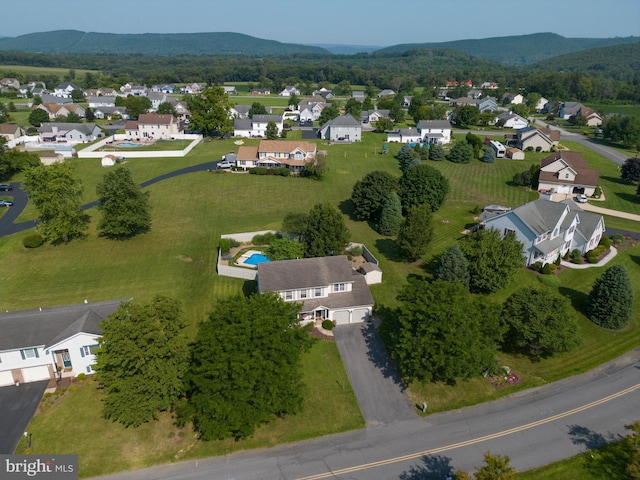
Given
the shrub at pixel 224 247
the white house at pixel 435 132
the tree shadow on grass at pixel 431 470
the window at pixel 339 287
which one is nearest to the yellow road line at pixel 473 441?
the tree shadow on grass at pixel 431 470

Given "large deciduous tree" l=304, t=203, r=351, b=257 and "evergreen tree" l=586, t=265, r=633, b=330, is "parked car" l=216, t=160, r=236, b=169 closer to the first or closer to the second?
"large deciduous tree" l=304, t=203, r=351, b=257

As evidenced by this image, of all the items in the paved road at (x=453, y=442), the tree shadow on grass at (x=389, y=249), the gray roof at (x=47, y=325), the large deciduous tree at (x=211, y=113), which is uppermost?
the large deciduous tree at (x=211, y=113)

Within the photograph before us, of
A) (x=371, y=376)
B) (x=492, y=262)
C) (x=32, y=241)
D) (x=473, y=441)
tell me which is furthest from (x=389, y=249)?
(x=32, y=241)

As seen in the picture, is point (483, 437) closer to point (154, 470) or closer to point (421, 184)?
point (154, 470)

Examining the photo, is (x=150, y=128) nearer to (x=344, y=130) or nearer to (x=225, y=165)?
(x=225, y=165)

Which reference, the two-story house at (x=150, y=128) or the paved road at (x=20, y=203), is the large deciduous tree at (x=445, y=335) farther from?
the two-story house at (x=150, y=128)

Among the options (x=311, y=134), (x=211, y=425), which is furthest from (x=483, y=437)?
(x=311, y=134)
